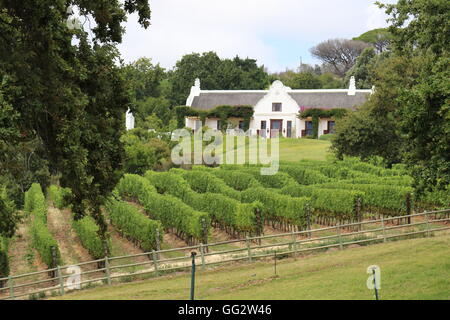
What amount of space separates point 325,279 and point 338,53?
471ft

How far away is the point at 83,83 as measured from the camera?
20.4 meters

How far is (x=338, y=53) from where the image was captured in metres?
160

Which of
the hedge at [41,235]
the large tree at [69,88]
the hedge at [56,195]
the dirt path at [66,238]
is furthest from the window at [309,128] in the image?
the large tree at [69,88]

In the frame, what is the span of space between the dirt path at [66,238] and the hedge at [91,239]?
23.4 inches

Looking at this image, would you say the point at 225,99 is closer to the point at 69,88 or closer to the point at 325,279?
the point at 325,279

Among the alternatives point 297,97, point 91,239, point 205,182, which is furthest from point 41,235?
point 297,97

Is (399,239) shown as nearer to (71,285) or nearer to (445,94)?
(445,94)

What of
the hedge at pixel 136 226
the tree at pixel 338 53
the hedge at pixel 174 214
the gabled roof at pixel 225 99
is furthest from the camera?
the tree at pixel 338 53

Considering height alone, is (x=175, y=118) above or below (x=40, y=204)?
above

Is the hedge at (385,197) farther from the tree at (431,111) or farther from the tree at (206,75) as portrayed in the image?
the tree at (206,75)

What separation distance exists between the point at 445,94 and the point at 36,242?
23.5 metres

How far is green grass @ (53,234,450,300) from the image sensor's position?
19094 millimetres

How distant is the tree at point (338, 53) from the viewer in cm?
15650

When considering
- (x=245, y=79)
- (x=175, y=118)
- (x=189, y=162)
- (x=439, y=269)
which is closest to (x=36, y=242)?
(x=439, y=269)
